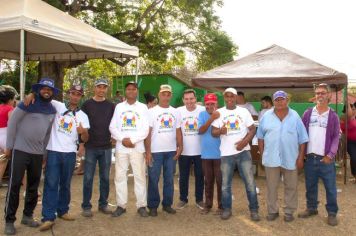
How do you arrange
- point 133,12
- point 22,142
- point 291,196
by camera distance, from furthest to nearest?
point 133,12 < point 291,196 < point 22,142

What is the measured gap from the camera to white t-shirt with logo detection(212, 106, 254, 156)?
5430 mm

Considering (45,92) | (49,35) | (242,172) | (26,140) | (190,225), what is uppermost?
(49,35)

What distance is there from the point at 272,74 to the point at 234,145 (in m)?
3.09

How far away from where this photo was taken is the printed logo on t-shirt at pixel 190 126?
19.4ft

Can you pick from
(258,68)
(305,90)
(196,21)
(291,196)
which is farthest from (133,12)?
(291,196)

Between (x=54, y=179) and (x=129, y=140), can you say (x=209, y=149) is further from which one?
(x=54, y=179)

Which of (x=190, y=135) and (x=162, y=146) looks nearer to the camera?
(x=162, y=146)

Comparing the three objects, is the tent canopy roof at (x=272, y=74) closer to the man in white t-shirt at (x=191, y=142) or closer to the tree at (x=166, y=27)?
the man in white t-shirt at (x=191, y=142)

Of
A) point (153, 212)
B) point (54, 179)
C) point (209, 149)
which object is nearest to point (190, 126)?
point (209, 149)

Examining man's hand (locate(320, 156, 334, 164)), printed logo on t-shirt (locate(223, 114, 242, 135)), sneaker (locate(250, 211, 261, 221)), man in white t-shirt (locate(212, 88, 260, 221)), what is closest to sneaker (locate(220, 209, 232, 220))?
man in white t-shirt (locate(212, 88, 260, 221))

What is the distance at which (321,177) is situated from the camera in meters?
5.48

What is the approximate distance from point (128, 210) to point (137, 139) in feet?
3.84

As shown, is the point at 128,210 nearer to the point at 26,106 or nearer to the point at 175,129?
the point at 175,129

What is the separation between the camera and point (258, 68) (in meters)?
8.41
